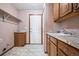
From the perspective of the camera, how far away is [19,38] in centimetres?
519

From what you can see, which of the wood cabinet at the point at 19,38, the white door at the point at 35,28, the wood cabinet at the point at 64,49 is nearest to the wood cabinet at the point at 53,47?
the wood cabinet at the point at 64,49

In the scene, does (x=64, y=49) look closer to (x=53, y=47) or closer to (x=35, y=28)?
(x=53, y=47)

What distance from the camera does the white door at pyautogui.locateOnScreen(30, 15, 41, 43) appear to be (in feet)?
18.2

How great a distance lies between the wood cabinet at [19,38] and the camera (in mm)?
5059

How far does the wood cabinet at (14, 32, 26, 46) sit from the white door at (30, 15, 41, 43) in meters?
0.46

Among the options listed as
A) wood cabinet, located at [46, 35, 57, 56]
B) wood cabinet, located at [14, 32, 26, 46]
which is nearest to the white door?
wood cabinet, located at [14, 32, 26, 46]

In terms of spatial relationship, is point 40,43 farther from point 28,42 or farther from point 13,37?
point 13,37

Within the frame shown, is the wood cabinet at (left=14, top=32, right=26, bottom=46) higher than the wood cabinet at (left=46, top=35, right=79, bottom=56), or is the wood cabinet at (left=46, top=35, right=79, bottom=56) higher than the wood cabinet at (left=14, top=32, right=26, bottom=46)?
the wood cabinet at (left=46, top=35, right=79, bottom=56)

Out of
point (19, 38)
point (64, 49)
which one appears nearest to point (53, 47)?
point (64, 49)

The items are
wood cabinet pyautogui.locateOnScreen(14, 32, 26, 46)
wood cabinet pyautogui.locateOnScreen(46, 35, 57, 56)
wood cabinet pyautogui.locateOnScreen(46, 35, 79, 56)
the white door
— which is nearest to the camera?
wood cabinet pyautogui.locateOnScreen(46, 35, 79, 56)

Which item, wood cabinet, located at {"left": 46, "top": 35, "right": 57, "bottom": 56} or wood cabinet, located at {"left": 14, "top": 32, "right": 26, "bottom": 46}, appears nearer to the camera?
wood cabinet, located at {"left": 46, "top": 35, "right": 57, "bottom": 56}

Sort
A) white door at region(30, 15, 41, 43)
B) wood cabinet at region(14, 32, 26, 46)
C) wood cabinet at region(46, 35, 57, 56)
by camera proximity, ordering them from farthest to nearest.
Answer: white door at region(30, 15, 41, 43) → wood cabinet at region(14, 32, 26, 46) → wood cabinet at region(46, 35, 57, 56)

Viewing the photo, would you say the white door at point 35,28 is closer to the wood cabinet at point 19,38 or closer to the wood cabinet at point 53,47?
the wood cabinet at point 19,38

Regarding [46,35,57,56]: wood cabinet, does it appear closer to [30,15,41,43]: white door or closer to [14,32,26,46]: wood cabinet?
[14,32,26,46]: wood cabinet
